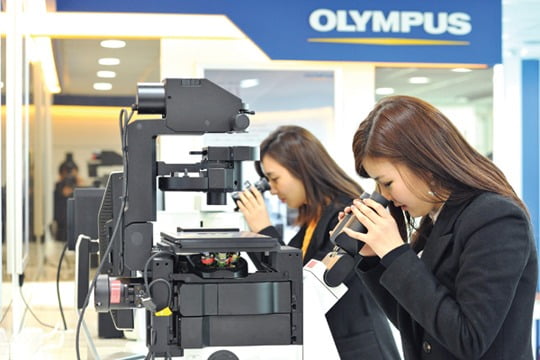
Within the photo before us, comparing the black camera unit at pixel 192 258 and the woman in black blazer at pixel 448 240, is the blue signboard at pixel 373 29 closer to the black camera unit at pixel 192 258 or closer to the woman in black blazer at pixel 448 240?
the woman in black blazer at pixel 448 240

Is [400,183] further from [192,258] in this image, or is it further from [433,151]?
[192,258]

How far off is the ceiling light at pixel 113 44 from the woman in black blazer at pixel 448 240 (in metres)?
4.63

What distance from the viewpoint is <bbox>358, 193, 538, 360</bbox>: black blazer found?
1.67 m

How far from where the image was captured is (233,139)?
5.40 meters

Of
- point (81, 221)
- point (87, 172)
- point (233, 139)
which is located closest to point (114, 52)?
point (233, 139)

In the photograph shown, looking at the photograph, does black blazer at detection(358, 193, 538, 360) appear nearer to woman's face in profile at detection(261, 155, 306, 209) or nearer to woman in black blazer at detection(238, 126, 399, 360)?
woman in black blazer at detection(238, 126, 399, 360)

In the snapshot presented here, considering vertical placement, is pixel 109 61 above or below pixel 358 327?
above

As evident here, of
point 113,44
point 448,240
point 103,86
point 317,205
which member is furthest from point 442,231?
point 103,86

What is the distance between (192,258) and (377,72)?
4.57m

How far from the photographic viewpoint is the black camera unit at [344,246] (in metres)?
1.84

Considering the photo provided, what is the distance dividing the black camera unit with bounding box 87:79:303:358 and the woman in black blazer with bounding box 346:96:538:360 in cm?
27

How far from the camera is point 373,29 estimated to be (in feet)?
19.2

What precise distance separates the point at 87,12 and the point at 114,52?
1515 mm

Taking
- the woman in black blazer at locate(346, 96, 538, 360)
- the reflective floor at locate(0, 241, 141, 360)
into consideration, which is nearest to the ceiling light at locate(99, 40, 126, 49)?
the reflective floor at locate(0, 241, 141, 360)
